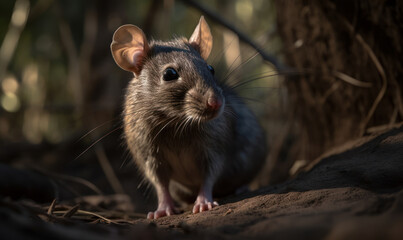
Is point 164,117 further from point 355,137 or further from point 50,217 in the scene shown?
point 355,137

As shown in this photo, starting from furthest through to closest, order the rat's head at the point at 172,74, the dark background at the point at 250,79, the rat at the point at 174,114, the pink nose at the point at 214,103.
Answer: the dark background at the point at 250,79 → the rat at the point at 174,114 → the rat's head at the point at 172,74 → the pink nose at the point at 214,103

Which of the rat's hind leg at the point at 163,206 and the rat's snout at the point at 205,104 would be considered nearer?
the rat's snout at the point at 205,104

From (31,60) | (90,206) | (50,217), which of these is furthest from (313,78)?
(31,60)

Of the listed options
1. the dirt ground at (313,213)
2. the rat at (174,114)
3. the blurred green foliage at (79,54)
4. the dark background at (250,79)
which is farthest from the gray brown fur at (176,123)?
the blurred green foliage at (79,54)

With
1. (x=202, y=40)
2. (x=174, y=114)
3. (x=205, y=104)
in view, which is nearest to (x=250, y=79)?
(x=202, y=40)

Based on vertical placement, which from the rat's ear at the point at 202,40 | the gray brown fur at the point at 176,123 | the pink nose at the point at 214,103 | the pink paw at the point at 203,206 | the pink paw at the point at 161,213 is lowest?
the pink paw at the point at 203,206

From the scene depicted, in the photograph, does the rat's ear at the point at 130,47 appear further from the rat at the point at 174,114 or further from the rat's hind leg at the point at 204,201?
the rat's hind leg at the point at 204,201

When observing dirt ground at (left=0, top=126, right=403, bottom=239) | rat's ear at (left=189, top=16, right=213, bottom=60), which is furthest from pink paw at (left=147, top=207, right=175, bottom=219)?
rat's ear at (left=189, top=16, right=213, bottom=60)
